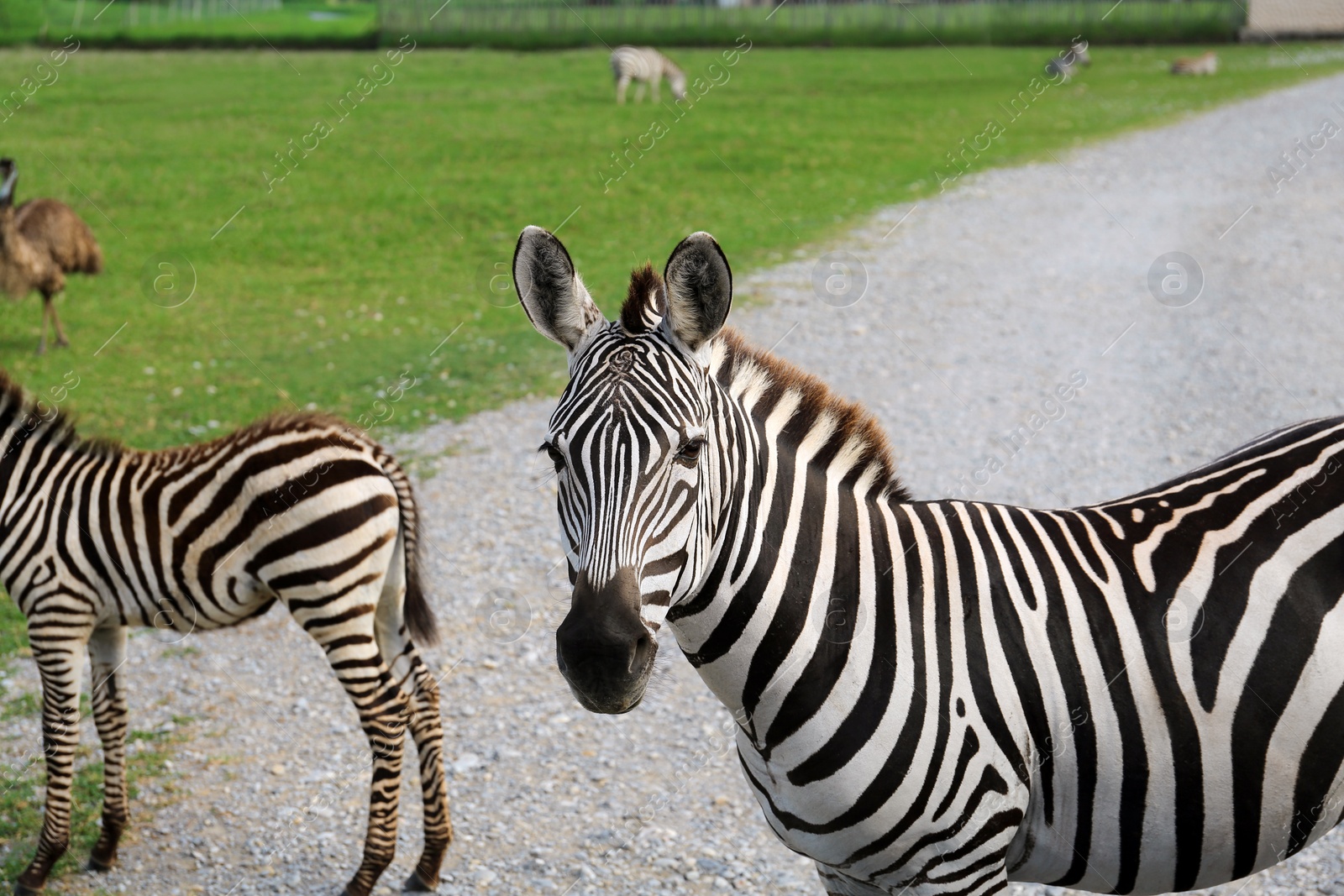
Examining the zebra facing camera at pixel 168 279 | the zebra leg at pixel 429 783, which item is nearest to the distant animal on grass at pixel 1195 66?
the zebra facing camera at pixel 168 279

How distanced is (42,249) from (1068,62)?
30259 mm

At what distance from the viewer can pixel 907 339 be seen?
1340 cm

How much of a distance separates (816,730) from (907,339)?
422 inches

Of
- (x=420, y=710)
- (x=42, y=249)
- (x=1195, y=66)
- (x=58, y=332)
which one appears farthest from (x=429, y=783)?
(x=1195, y=66)

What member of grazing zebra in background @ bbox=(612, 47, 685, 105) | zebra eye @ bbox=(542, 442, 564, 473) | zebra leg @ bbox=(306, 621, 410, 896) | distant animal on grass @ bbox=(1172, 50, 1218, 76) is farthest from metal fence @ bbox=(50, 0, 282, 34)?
zebra eye @ bbox=(542, 442, 564, 473)

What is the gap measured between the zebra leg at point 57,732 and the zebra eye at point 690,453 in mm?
3851

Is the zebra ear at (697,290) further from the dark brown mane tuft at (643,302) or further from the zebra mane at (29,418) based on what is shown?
the zebra mane at (29,418)

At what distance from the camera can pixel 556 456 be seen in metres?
3.03

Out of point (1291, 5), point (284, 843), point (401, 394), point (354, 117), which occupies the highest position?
point (1291, 5)

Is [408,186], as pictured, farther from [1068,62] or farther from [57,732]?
[1068,62]

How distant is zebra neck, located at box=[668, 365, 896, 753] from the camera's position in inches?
124

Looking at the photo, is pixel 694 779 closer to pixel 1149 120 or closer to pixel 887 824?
pixel 887 824

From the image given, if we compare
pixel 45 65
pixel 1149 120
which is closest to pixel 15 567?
pixel 1149 120

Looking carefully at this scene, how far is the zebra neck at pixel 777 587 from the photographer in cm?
315
